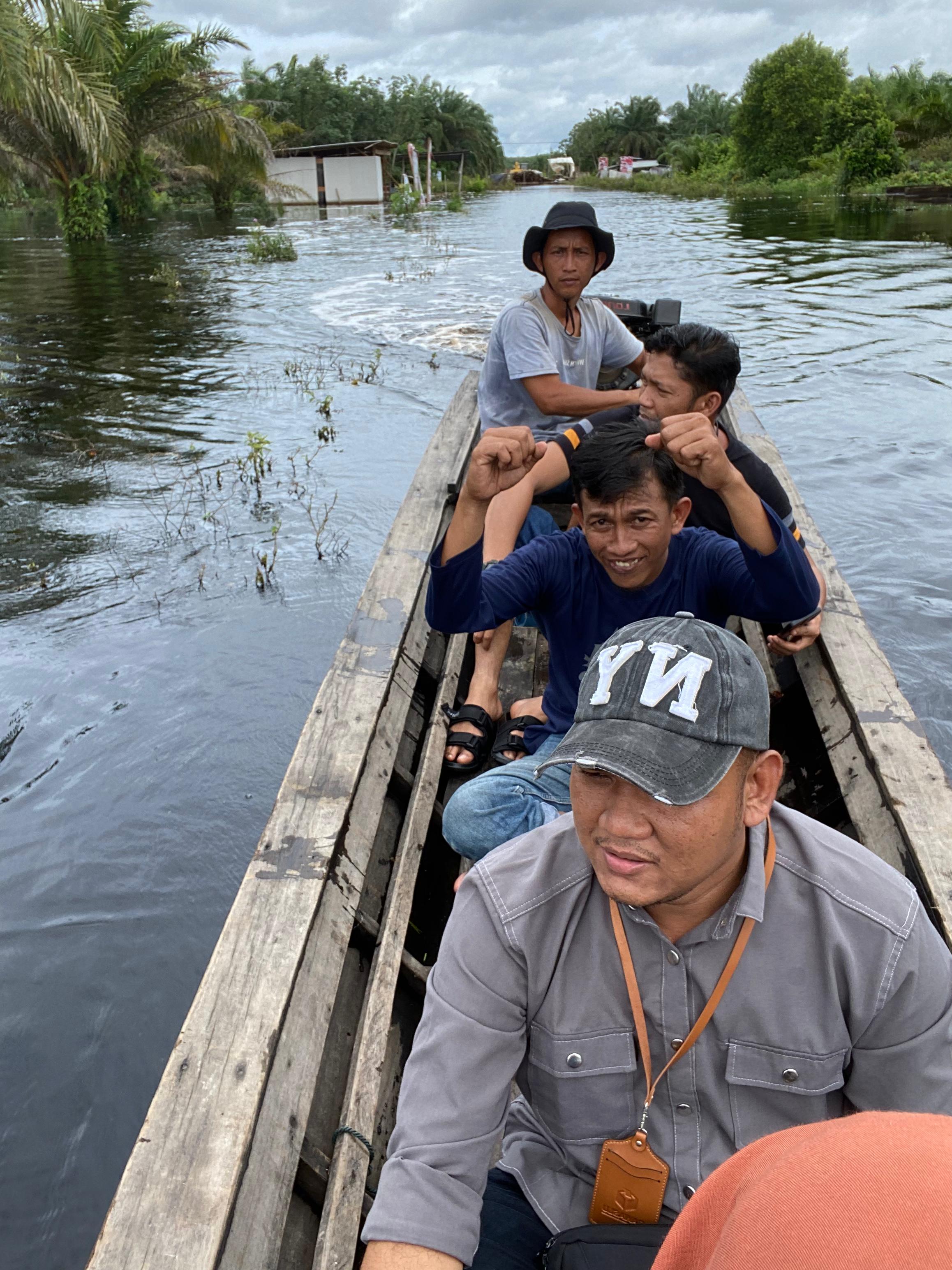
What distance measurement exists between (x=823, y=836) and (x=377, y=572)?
2.32 metres

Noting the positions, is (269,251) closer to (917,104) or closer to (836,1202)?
(836,1202)

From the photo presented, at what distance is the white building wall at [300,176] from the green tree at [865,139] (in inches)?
701

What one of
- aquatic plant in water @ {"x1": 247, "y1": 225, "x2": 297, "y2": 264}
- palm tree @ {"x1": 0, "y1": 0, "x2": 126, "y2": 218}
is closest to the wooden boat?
palm tree @ {"x1": 0, "y1": 0, "x2": 126, "y2": 218}

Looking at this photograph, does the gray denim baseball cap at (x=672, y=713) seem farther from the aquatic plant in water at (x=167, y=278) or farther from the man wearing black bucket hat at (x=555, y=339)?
the aquatic plant in water at (x=167, y=278)

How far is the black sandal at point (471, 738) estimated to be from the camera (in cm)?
294


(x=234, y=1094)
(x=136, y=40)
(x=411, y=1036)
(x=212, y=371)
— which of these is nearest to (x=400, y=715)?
(x=411, y=1036)

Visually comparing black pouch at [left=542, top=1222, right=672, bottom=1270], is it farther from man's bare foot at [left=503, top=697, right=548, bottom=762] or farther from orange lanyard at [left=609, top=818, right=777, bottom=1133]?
man's bare foot at [left=503, top=697, right=548, bottom=762]

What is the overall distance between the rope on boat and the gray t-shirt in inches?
110

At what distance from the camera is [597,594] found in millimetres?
2467

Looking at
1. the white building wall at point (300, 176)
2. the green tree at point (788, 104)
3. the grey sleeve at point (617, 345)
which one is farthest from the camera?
the green tree at point (788, 104)

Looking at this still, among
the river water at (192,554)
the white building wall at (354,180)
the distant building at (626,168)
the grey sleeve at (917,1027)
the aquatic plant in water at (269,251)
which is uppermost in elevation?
the distant building at (626,168)

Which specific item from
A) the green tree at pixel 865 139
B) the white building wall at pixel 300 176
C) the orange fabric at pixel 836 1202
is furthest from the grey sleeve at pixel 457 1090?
the white building wall at pixel 300 176

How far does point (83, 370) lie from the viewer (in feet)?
34.7

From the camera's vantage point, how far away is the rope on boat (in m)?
1.71
